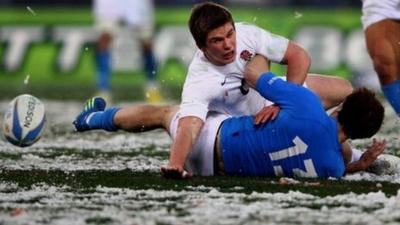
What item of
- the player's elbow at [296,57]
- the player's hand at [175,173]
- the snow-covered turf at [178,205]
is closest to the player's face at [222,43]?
the player's elbow at [296,57]

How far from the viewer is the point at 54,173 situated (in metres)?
7.72

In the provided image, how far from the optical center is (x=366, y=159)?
7320mm

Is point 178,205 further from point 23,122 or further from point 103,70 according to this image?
point 103,70

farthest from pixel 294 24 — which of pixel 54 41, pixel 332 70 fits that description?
pixel 54 41

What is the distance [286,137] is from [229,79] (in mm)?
671

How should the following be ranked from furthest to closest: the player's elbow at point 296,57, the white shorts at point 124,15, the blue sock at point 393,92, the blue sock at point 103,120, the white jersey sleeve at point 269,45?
1. the white shorts at point 124,15
2. the blue sock at point 393,92
3. the blue sock at point 103,120
4. the white jersey sleeve at point 269,45
5. the player's elbow at point 296,57

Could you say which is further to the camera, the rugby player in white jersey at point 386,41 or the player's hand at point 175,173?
the rugby player in white jersey at point 386,41

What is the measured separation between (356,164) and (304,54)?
0.77 metres

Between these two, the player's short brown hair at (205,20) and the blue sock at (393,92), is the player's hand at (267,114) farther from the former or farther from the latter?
the blue sock at (393,92)

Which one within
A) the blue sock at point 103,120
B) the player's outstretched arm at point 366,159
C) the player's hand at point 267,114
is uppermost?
the blue sock at point 103,120

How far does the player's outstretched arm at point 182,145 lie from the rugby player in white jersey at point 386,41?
2313mm

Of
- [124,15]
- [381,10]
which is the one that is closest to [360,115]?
[381,10]

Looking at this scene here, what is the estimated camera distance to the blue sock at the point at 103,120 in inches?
320

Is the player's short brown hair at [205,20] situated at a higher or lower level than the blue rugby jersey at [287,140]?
higher
